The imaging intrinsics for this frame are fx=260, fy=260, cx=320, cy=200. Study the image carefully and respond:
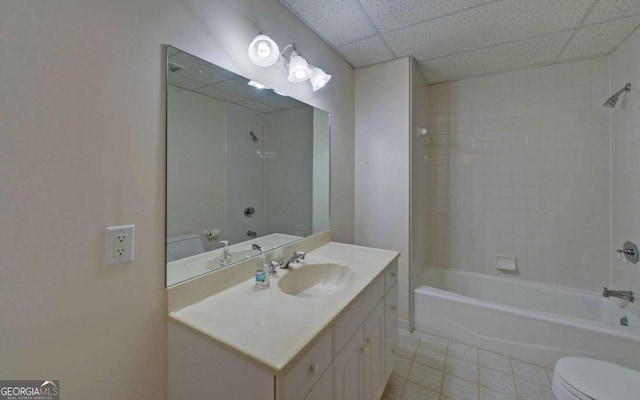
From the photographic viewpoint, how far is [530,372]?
1.79 meters

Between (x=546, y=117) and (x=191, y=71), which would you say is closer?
(x=191, y=71)

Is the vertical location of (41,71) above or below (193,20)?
below

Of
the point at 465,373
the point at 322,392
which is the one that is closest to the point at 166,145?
the point at 322,392

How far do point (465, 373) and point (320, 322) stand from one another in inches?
60.2

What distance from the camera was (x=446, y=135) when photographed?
2799 mm

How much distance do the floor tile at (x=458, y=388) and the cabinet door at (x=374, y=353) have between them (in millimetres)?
493

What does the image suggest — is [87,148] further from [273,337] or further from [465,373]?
[465,373]

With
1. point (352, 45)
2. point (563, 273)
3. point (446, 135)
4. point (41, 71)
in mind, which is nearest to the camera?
point (41, 71)

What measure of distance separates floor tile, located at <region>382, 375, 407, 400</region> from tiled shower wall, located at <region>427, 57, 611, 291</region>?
147 cm

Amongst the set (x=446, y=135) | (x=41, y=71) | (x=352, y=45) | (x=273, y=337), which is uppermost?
(x=352, y=45)

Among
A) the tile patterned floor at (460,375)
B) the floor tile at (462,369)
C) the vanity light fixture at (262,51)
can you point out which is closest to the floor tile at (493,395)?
the tile patterned floor at (460,375)

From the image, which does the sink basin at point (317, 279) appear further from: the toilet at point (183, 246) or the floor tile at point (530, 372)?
the floor tile at point (530, 372)

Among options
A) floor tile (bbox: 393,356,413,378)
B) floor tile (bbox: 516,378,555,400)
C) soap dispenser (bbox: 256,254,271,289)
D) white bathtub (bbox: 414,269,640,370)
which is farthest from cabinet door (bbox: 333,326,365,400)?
white bathtub (bbox: 414,269,640,370)

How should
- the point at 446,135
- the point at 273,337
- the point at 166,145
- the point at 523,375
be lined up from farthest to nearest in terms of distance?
the point at 446,135, the point at 523,375, the point at 166,145, the point at 273,337
